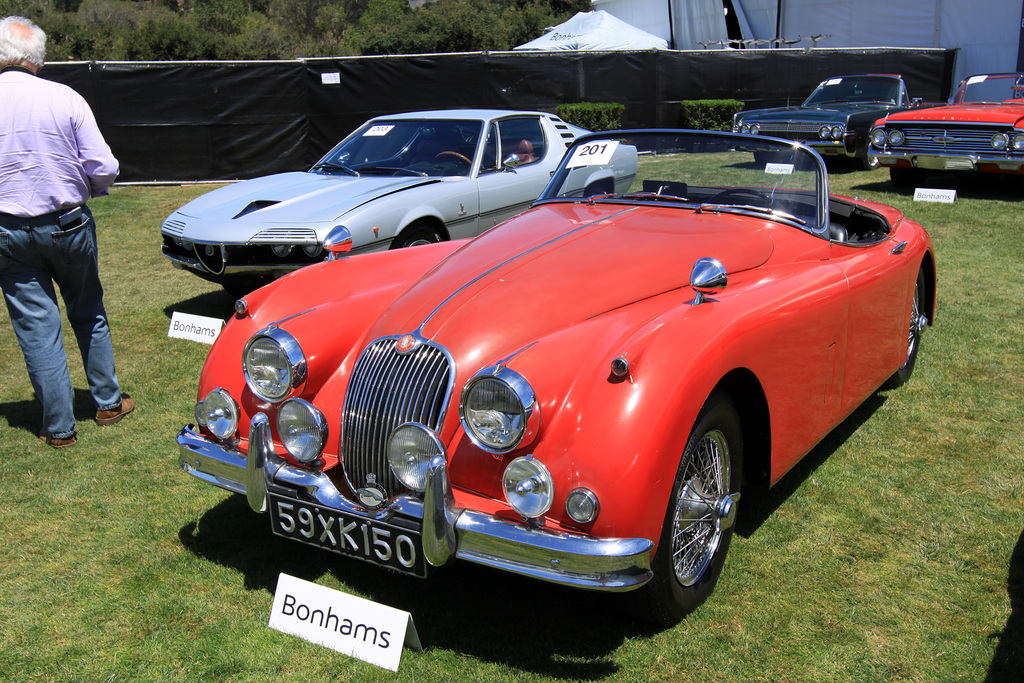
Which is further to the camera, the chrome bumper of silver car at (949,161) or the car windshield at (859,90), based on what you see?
the car windshield at (859,90)

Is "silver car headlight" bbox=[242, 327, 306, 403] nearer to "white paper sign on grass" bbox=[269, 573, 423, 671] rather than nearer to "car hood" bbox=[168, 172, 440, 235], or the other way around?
"white paper sign on grass" bbox=[269, 573, 423, 671]

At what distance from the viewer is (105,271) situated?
8.41 metres

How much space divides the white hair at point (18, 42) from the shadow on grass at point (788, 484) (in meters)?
4.07

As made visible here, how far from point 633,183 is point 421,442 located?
214cm

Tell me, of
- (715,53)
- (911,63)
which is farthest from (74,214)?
(911,63)

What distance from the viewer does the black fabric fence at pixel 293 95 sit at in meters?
13.3

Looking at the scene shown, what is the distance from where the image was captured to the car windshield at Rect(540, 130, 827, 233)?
373cm

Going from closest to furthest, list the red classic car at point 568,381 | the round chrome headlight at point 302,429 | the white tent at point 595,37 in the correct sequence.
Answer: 1. the red classic car at point 568,381
2. the round chrome headlight at point 302,429
3. the white tent at point 595,37

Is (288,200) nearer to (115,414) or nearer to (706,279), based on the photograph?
(115,414)

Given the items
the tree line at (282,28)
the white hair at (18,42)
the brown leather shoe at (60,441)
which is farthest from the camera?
the tree line at (282,28)

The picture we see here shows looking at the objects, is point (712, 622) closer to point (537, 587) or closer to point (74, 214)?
point (537, 587)

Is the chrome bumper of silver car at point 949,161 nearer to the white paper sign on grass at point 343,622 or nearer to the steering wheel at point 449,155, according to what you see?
the steering wheel at point 449,155

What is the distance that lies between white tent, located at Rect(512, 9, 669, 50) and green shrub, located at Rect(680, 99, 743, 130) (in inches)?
391

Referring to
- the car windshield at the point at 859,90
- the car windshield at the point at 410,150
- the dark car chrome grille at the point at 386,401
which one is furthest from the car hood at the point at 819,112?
the dark car chrome grille at the point at 386,401
